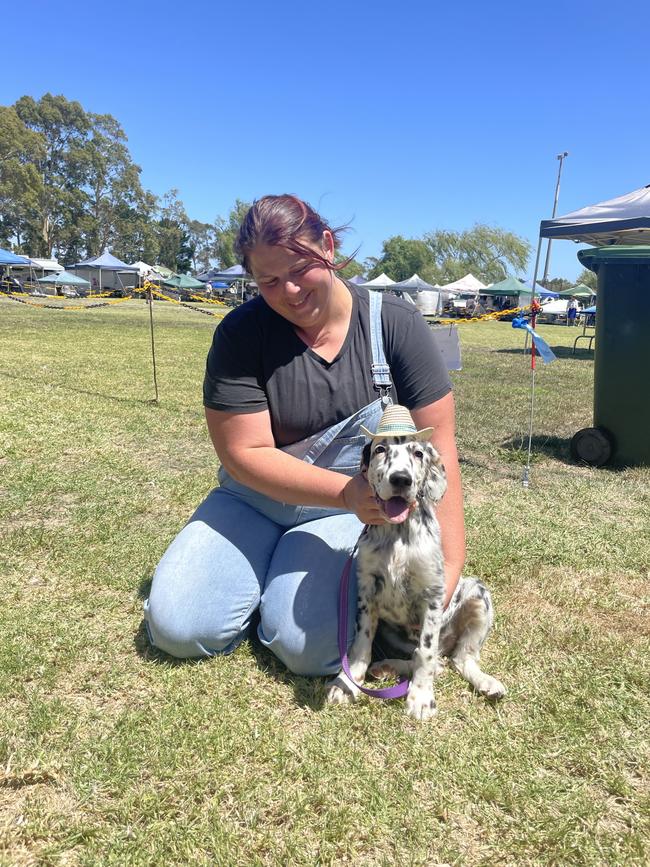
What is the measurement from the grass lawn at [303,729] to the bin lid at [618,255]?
96.0 inches

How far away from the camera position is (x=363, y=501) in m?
2.29

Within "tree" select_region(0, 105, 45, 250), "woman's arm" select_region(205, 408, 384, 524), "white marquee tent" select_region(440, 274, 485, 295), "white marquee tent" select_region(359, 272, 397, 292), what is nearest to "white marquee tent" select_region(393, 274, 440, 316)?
"white marquee tent" select_region(359, 272, 397, 292)

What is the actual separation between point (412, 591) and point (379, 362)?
100 centimetres

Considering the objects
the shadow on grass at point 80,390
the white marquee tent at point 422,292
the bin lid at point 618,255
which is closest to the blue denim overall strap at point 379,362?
the bin lid at point 618,255

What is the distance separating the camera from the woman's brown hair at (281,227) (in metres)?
2.43

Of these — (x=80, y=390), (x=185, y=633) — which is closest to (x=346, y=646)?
(x=185, y=633)

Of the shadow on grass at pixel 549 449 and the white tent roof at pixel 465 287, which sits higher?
the white tent roof at pixel 465 287

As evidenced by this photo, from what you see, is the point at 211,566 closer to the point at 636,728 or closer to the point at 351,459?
the point at 351,459

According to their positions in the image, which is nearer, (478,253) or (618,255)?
(618,255)

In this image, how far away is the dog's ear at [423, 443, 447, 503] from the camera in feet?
7.44

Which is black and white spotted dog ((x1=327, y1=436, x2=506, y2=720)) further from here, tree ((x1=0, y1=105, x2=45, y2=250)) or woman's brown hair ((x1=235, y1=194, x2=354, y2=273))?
tree ((x1=0, y1=105, x2=45, y2=250))

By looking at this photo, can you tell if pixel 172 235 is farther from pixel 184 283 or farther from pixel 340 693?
pixel 340 693

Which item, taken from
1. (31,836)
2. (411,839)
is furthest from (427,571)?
(31,836)

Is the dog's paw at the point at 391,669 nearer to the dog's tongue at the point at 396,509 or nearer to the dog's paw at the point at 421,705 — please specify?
the dog's paw at the point at 421,705
